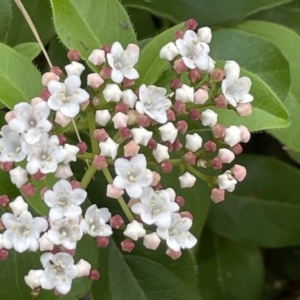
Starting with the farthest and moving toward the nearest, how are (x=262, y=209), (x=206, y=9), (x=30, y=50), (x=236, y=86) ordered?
(x=262, y=209)
(x=206, y=9)
(x=30, y=50)
(x=236, y=86)

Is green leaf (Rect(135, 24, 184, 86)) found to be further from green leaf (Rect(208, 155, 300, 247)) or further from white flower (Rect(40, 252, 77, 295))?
green leaf (Rect(208, 155, 300, 247))

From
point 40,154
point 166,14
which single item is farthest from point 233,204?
point 40,154

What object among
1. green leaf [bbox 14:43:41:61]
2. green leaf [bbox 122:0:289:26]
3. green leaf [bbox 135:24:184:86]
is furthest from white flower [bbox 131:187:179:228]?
green leaf [bbox 122:0:289:26]

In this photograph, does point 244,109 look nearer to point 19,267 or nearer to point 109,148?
point 109,148

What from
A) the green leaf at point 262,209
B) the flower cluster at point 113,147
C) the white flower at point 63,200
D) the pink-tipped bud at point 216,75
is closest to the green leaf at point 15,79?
the flower cluster at point 113,147

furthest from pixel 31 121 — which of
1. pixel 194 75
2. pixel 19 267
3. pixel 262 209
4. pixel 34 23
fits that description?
pixel 262 209

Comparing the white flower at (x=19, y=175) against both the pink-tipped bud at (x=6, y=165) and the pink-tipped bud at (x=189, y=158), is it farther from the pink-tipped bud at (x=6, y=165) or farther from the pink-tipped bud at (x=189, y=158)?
the pink-tipped bud at (x=189, y=158)
